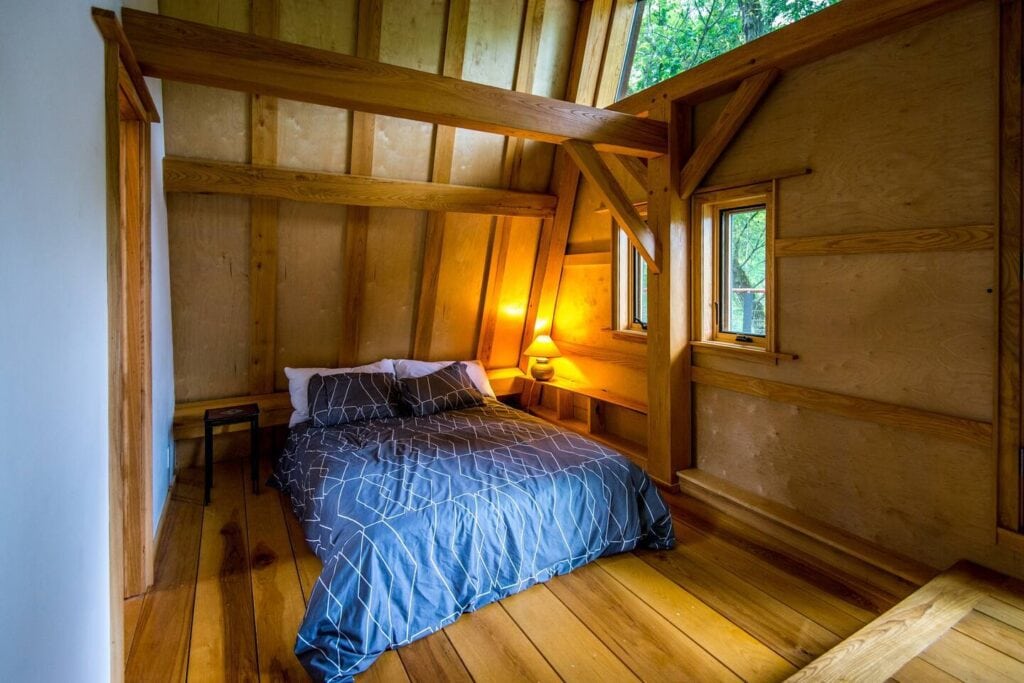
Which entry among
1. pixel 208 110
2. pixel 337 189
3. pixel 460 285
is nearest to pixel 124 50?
pixel 208 110

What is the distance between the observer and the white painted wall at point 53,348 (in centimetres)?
93

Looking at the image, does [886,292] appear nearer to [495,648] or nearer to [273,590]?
[495,648]

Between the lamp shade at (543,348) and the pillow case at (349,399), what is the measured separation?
1.28 metres

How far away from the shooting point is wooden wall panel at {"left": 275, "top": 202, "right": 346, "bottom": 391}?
367cm

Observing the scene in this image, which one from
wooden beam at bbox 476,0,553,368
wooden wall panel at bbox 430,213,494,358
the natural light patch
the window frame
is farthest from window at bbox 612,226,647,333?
the natural light patch

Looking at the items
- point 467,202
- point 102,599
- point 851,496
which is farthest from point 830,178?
point 102,599

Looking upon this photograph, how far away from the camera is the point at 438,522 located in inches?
89.3

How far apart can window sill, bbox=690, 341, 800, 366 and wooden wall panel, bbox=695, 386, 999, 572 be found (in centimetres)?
23

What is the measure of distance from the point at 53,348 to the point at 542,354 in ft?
12.0

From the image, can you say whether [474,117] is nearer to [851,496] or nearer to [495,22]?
[495,22]

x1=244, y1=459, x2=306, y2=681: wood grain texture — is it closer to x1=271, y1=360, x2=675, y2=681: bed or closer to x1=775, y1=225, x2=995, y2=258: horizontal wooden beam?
x1=271, y1=360, x2=675, y2=681: bed

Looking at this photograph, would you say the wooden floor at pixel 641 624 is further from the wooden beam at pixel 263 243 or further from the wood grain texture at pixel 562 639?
the wooden beam at pixel 263 243

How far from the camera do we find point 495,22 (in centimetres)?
345

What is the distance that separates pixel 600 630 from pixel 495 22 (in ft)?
11.2
